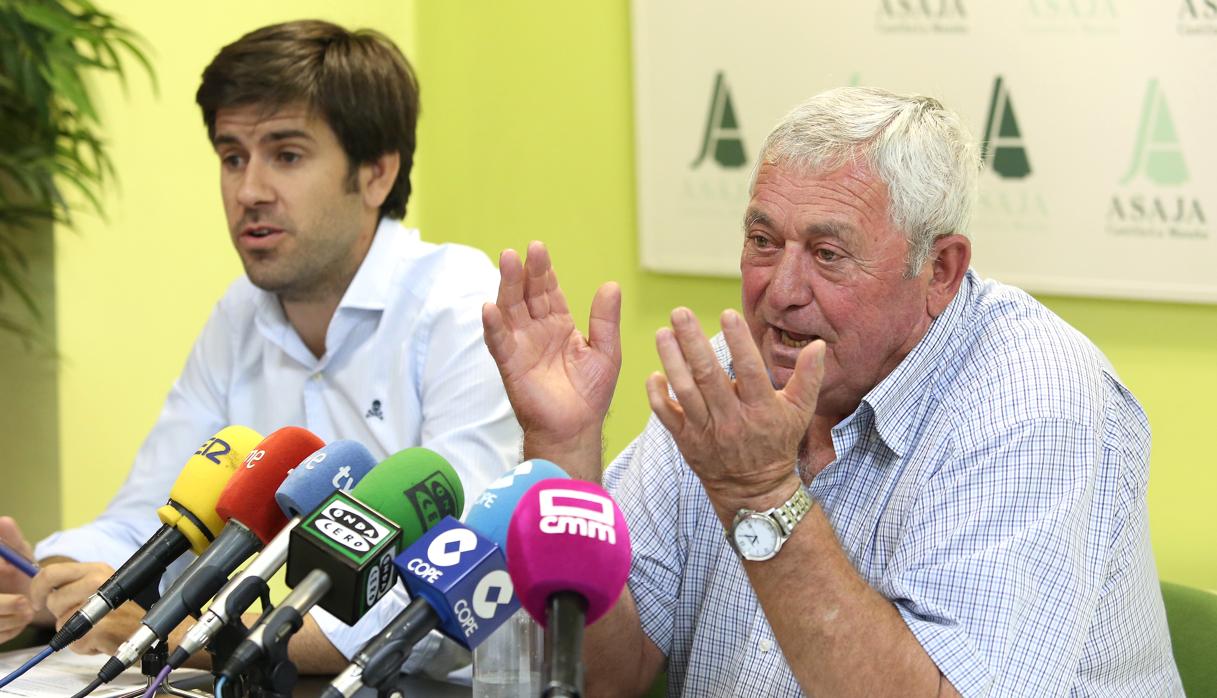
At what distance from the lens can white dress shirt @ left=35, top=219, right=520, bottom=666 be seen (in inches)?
91.7

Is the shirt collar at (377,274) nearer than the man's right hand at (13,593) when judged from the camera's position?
No

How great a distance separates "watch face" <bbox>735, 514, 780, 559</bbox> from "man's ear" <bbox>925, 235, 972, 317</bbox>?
523 millimetres

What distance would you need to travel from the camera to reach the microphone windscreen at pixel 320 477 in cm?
133

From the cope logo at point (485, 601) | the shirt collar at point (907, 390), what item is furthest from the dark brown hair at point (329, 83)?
the cope logo at point (485, 601)

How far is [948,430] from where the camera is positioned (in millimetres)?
1688

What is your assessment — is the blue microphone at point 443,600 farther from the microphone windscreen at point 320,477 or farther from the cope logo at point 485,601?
the microphone windscreen at point 320,477

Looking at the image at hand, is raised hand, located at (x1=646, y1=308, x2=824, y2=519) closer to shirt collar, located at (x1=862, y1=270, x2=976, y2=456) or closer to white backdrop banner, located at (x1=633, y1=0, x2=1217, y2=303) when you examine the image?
shirt collar, located at (x1=862, y1=270, x2=976, y2=456)

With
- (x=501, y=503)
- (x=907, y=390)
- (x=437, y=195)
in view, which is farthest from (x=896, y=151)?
(x=437, y=195)

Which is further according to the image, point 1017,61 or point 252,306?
point 1017,61

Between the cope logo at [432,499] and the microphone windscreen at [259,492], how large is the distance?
178mm

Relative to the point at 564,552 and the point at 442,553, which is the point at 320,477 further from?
the point at 564,552

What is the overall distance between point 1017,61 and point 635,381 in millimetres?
1239

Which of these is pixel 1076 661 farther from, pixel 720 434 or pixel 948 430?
pixel 720 434

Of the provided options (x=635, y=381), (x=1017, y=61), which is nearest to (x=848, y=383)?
(x=1017, y=61)
